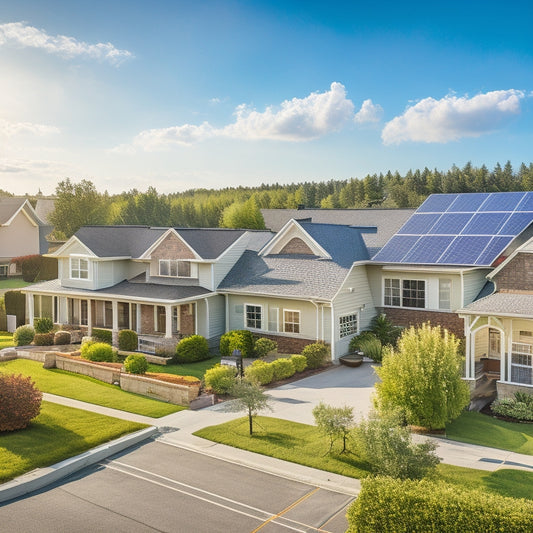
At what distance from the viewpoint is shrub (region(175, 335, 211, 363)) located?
28172mm

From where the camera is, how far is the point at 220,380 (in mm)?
22469

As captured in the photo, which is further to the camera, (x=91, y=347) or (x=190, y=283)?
(x=190, y=283)

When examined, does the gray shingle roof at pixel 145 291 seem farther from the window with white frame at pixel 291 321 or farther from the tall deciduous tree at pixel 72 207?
the tall deciduous tree at pixel 72 207

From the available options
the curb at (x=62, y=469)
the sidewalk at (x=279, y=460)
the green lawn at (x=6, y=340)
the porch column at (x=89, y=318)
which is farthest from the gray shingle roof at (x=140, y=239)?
the curb at (x=62, y=469)

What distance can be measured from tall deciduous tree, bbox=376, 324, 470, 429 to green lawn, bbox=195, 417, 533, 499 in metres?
2.89

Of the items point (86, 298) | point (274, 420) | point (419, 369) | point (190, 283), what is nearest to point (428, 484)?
point (419, 369)

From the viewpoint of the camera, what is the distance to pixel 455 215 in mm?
32594

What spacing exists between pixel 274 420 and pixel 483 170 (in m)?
114

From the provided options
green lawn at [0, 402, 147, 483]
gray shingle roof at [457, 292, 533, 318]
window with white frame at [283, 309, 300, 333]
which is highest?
gray shingle roof at [457, 292, 533, 318]

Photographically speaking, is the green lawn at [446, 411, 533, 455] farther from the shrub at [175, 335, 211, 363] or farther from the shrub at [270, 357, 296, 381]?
the shrub at [175, 335, 211, 363]

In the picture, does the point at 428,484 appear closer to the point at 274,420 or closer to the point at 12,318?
the point at 274,420

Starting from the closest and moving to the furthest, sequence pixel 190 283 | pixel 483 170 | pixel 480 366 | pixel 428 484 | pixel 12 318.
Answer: pixel 428 484, pixel 480 366, pixel 190 283, pixel 12 318, pixel 483 170

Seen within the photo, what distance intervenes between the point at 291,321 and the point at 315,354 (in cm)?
302

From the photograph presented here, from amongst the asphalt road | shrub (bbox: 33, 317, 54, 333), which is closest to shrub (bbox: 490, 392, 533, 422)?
the asphalt road
